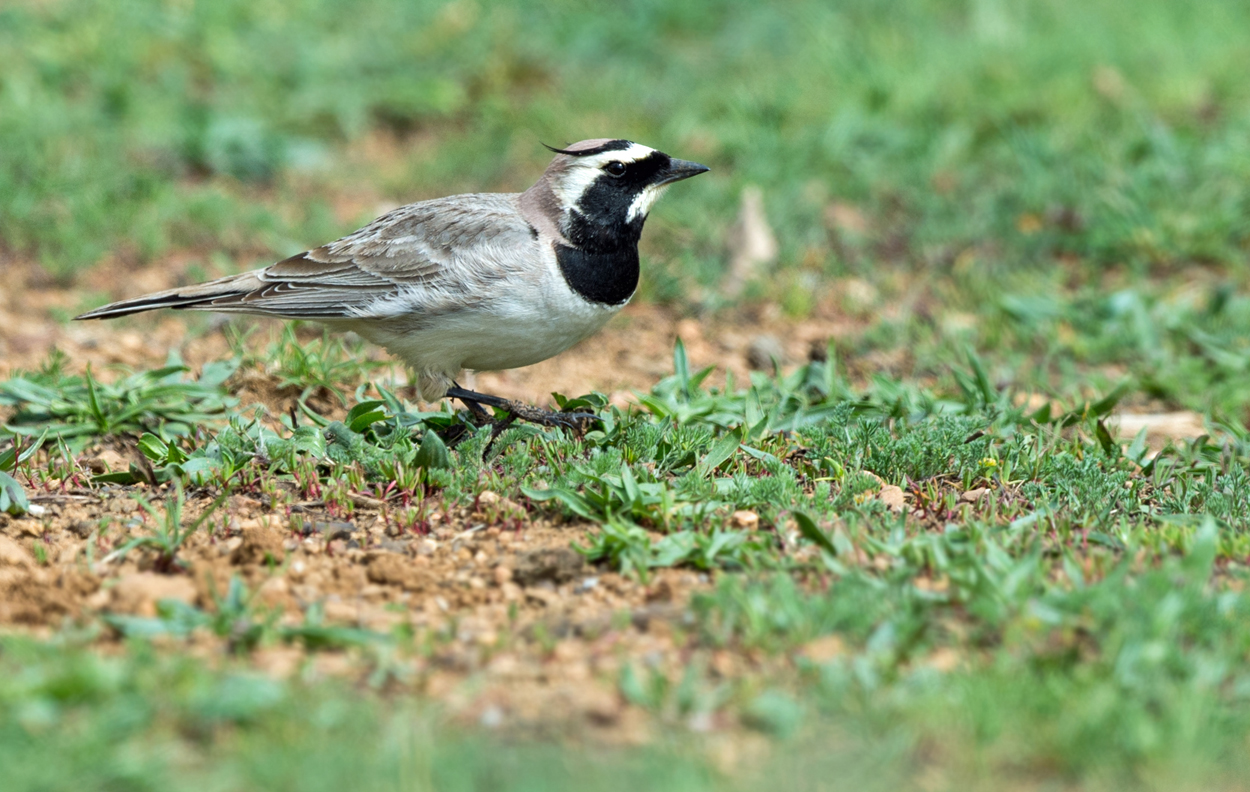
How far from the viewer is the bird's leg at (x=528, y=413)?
5336 mm

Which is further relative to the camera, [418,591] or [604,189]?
[604,189]

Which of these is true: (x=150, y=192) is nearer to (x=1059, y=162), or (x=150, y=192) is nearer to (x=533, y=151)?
(x=533, y=151)

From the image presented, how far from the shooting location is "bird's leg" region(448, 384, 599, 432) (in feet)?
17.5

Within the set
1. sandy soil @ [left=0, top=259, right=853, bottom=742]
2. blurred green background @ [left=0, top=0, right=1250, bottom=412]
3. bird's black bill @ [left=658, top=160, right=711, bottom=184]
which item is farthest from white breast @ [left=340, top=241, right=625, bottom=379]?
blurred green background @ [left=0, top=0, right=1250, bottom=412]

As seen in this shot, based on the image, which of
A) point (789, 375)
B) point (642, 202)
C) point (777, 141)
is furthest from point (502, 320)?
point (777, 141)

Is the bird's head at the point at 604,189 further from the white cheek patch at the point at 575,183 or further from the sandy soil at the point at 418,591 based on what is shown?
the sandy soil at the point at 418,591

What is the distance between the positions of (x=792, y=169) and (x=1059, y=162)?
5.76 ft

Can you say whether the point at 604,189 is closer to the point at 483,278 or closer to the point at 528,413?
the point at 483,278

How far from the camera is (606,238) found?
18.4ft

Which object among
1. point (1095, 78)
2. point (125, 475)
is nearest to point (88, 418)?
point (125, 475)

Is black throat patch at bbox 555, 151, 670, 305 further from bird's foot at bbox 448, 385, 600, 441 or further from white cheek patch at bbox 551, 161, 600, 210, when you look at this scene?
bird's foot at bbox 448, 385, 600, 441

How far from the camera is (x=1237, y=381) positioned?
21.7ft

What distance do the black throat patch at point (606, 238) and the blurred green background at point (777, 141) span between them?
1854 millimetres

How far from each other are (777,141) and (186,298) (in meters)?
4.66
